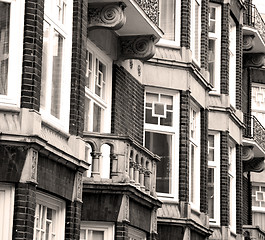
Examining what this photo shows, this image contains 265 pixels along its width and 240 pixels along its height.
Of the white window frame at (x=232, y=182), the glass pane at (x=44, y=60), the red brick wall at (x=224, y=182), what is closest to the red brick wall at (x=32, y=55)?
the glass pane at (x=44, y=60)

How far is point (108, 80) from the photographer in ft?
85.1

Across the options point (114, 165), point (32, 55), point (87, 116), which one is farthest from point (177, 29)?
point (32, 55)

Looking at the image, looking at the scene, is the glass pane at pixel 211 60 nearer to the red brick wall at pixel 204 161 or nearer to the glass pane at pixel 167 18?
the red brick wall at pixel 204 161

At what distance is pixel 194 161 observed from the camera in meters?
30.3

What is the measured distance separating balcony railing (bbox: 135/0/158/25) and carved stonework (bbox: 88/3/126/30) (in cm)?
137

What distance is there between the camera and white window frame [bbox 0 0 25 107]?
18406 millimetres

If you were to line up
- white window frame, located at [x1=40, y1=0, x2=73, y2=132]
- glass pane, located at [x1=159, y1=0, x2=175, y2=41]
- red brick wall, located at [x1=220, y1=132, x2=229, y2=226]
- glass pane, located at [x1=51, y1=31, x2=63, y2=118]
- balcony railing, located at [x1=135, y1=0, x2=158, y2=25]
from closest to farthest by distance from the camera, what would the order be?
white window frame, located at [x1=40, y1=0, x2=73, y2=132], glass pane, located at [x1=51, y1=31, x2=63, y2=118], balcony railing, located at [x1=135, y1=0, x2=158, y2=25], glass pane, located at [x1=159, y1=0, x2=175, y2=41], red brick wall, located at [x1=220, y1=132, x2=229, y2=226]

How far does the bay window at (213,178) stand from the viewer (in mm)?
33344

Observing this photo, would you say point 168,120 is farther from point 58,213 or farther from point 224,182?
point 58,213

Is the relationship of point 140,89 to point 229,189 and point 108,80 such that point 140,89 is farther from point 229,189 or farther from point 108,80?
point 229,189

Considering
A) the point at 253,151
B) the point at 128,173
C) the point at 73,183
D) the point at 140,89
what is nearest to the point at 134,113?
the point at 140,89

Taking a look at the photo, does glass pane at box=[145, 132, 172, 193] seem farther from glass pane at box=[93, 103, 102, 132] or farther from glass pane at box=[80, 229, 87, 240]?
glass pane at box=[80, 229, 87, 240]

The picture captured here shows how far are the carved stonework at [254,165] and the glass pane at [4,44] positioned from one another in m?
23.7

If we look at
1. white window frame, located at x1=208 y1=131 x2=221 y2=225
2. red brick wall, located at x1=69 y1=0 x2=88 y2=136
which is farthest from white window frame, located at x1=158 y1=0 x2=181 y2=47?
red brick wall, located at x1=69 y1=0 x2=88 y2=136
